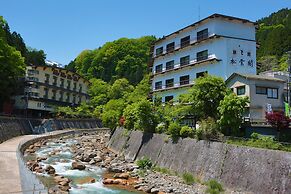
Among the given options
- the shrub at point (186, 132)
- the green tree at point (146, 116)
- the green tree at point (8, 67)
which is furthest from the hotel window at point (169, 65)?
the green tree at point (8, 67)

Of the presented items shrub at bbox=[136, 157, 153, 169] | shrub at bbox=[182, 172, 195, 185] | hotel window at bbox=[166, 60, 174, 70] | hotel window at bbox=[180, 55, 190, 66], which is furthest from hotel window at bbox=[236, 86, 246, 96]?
hotel window at bbox=[166, 60, 174, 70]

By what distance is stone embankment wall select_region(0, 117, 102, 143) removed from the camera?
44.5m

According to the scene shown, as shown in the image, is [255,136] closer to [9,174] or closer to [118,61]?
[9,174]

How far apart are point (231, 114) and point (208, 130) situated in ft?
7.26

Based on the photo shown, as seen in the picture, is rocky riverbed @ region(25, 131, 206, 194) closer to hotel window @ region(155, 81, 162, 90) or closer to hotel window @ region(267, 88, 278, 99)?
hotel window @ region(267, 88, 278, 99)

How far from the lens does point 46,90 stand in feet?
236

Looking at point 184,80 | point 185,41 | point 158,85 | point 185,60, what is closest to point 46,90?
point 158,85

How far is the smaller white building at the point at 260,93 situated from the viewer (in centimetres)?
2983

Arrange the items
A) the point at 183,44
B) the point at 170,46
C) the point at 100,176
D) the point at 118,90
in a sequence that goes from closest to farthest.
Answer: the point at 100,176 < the point at 183,44 < the point at 170,46 < the point at 118,90

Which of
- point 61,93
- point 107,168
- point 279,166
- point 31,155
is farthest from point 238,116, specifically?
point 61,93

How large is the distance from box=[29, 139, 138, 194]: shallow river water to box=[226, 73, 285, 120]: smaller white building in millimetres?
14284

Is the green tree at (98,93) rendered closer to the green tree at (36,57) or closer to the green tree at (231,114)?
the green tree at (36,57)

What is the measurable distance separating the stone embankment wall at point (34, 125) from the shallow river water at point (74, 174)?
621cm

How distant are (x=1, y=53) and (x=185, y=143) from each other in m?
36.6
